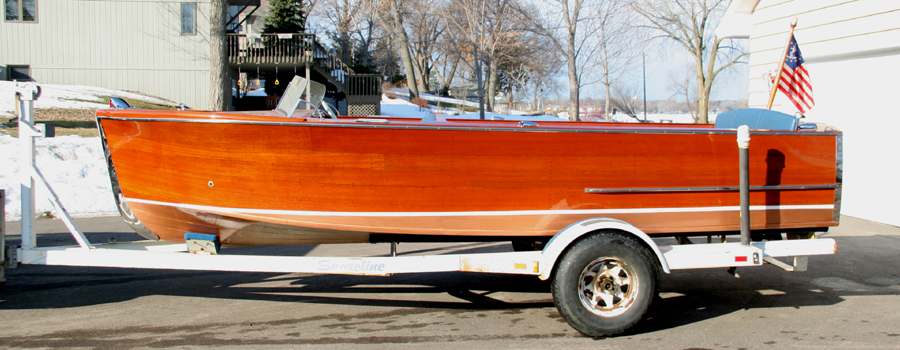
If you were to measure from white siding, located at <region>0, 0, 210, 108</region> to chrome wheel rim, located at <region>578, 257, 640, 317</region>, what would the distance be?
797 inches

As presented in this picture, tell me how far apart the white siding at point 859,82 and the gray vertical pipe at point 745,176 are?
19.5 feet

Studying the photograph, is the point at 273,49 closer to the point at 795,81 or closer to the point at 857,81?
the point at 857,81

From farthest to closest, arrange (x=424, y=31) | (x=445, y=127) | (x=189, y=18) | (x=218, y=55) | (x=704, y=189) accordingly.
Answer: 1. (x=424, y=31)
2. (x=189, y=18)
3. (x=218, y=55)
4. (x=704, y=189)
5. (x=445, y=127)

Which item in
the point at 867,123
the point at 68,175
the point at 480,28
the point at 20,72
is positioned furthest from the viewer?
the point at 480,28

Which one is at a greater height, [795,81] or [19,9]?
[19,9]

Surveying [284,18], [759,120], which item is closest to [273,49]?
[284,18]

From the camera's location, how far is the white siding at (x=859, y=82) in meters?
8.69

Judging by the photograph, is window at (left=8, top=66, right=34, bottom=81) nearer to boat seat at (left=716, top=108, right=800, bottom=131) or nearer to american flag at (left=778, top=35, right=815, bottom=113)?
boat seat at (left=716, top=108, right=800, bottom=131)

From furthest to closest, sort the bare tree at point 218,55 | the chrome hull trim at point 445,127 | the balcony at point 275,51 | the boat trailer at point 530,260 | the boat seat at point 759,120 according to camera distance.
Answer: the balcony at point 275,51 < the bare tree at point 218,55 < the boat seat at point 759,120 < the boat trailer at point 530,260 < the chrome hull trim at point 445,127

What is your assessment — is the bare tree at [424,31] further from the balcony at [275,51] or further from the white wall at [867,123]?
the white wall at [867,123]

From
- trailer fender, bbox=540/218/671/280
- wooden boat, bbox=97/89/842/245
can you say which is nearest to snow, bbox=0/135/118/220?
wooden boat, bbox=97/89/842/245

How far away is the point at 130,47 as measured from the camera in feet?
68.8

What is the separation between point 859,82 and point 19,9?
24075 mm

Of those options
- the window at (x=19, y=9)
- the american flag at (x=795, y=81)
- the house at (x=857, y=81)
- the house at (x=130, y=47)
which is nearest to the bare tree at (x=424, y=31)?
the house at (x=130, y=47)
